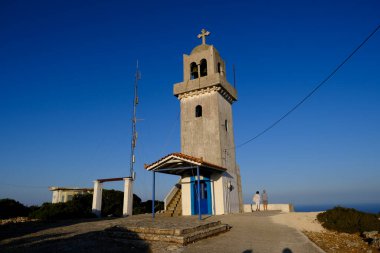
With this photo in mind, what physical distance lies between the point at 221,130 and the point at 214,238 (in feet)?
36.1

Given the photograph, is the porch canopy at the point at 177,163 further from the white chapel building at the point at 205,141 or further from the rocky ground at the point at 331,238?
the rocky ground at the point at 331,238

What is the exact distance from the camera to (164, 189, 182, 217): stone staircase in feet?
63.0

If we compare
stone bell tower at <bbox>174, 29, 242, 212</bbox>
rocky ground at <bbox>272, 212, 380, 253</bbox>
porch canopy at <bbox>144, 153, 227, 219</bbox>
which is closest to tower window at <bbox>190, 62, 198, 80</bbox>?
stone bell tower at <bbox>174, 29, 242, 212</bbox>

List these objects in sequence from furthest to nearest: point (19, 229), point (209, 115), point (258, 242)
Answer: point (209, 115) → point (19, 229) → point (258, 242)

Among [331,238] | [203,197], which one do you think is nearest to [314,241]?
[331,238]

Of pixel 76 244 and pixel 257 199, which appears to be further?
pixel 257 199

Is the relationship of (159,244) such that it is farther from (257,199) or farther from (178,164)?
(257,199)

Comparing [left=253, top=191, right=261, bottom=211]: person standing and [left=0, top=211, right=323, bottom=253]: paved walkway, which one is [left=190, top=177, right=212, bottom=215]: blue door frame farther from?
[left=0, top=211, right=323, bottom=253]: paved walkway

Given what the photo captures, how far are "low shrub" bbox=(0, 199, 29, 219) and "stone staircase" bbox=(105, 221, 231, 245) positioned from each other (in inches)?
565

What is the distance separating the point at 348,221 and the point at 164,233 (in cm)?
911

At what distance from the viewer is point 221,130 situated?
20.3 m

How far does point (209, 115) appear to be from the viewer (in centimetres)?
2053

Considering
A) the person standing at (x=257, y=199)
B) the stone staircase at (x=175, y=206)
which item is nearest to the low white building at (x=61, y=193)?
the stone staircase at (x=175, y=206)

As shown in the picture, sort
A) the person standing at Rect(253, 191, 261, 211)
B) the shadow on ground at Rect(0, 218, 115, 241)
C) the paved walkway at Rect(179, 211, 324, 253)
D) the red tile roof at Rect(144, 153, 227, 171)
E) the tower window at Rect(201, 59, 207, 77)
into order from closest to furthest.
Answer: the paved walkway at Rect(179, 211, 324, 253), the shadow on ground at Rect(0, 218, 115, 241), the red tile roof at Rect(144, 153, 227, 171), the person standing at Rect(253, 191, 261, 211), the tower window at Rect(201, 59, 207, 77)
